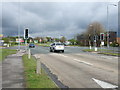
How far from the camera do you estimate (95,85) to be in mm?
6453

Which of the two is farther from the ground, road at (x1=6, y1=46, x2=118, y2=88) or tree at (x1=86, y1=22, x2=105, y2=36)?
tree at (x1=86, y1=22, x2=105, y2=36)

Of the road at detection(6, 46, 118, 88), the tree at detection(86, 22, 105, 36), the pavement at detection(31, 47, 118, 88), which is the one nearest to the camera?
the pavement at detection(31, 47, 118, 88)

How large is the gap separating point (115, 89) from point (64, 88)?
1.91 metres

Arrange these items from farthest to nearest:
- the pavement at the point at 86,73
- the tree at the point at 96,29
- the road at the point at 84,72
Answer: the tree at the point at 96,29, the road at the point at 84,72, the pavement at the point at 86,73

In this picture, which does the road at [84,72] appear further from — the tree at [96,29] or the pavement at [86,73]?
the tree at [96,29]

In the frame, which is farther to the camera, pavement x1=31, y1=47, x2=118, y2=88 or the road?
the road

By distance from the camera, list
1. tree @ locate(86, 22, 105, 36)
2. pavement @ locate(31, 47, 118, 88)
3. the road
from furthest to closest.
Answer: tree @ locate(86, 22, 105, 36)
the road
pavement @ locate(31, 47, 118, 88)

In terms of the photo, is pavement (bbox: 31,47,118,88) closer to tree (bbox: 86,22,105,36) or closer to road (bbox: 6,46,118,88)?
road (bbox: 6,46,118,88)

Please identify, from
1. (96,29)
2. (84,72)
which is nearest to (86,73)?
(84,72)

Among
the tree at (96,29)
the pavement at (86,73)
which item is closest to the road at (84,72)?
the pavement at (86,73)

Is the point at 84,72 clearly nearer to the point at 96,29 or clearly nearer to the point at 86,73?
the point at 86,73

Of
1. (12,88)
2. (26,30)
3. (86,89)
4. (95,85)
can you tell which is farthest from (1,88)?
(26,30)

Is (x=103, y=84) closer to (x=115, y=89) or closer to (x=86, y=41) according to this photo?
(x=115, y=89)

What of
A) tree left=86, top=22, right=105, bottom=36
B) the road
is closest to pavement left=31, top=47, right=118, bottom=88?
the road
